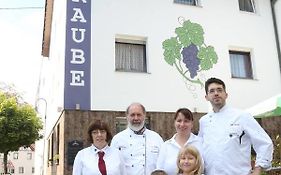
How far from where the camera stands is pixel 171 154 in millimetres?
4270

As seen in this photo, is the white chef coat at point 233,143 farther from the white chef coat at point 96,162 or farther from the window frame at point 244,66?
the window frame at point 244,66

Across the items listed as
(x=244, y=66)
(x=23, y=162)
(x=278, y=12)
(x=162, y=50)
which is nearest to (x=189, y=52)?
(x=162, y=50)

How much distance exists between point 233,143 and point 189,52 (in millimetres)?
8910

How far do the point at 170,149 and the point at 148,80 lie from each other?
25.5ft

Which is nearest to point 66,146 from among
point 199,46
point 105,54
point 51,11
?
point 105,54

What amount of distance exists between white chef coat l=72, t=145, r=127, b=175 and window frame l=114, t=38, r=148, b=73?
23.9ft

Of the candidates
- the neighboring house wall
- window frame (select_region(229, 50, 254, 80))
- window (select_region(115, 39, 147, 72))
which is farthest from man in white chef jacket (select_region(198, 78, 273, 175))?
→ the neighboring house wall

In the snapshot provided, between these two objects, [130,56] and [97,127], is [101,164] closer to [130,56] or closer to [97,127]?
[97,127]

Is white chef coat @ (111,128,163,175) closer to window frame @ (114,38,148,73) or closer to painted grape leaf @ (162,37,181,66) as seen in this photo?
window frame @ (114,38,148,73)

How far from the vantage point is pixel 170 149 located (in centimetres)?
432

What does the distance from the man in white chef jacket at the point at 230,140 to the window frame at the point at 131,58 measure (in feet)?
26.0

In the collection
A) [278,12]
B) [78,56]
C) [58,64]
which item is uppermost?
[278,12]

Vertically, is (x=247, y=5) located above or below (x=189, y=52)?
above

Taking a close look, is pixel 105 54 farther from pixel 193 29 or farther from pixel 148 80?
pixel 193 29
